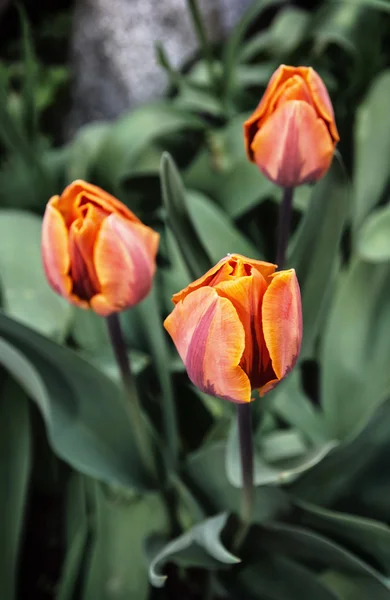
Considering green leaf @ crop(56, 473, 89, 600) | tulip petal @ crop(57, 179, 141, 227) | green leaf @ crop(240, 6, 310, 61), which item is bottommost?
green leaf @ crop(56, 473, 89, 600)

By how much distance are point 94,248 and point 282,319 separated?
14 cm

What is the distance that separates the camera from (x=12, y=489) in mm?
698

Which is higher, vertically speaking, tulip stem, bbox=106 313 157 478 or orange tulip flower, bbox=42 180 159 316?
orange tulip flower, bbox=42 180 159 316

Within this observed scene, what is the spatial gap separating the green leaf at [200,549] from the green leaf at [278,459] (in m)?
0.04

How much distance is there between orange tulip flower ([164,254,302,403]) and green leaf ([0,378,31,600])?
1.34 ft

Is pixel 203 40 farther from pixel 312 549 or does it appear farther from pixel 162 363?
pixel 312 549

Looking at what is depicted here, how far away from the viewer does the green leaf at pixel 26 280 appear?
75 centimetres

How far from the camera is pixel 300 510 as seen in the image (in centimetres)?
60

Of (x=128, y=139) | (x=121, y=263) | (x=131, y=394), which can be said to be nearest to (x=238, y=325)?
(x=121, y=263)

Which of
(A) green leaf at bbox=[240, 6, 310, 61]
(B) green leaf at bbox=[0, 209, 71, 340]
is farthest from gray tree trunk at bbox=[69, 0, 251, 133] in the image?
(B) green leaf at bbox=[0, 209, 71, 340]

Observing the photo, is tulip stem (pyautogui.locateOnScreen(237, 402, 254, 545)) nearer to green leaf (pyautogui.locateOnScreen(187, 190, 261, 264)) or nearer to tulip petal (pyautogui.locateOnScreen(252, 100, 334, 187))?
tulip petal (pyautogui.locateOnScreen(252, 100, 334, 187))

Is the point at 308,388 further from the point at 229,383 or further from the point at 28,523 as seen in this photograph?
the point at 229,383

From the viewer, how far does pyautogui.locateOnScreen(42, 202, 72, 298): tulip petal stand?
0.41 metres

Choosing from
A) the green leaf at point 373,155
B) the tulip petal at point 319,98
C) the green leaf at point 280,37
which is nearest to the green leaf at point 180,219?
the tulip petal at point 319,98
